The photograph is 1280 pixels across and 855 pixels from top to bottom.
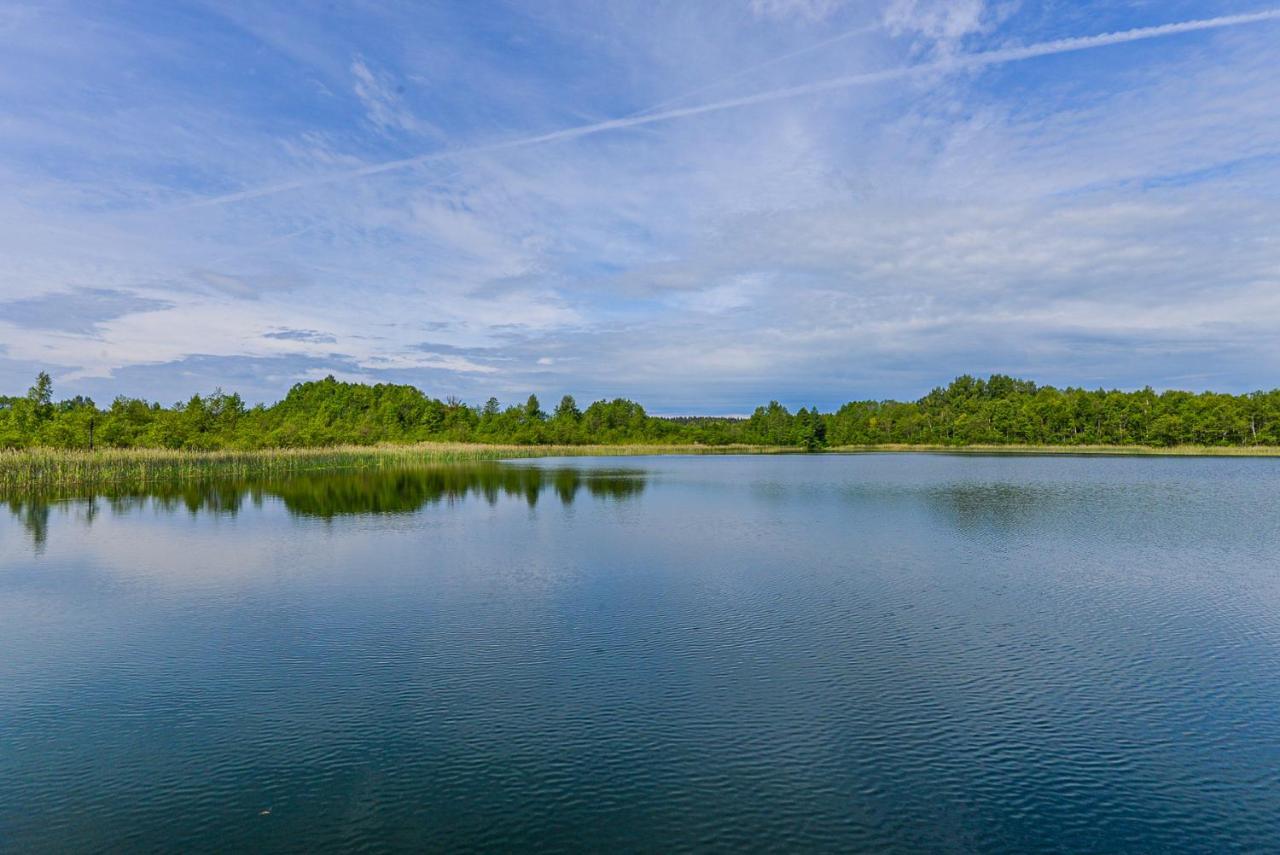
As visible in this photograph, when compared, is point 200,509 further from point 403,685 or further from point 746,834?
point 746,834

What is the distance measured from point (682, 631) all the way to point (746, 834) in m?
5.70

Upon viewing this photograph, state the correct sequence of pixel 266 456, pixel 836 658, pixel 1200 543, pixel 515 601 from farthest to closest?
pixel 266 456
pixel 1200 543
pixel 515 601
pixel 836 658

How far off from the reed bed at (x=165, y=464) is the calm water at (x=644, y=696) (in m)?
23.5

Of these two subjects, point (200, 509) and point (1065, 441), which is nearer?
point (200, 509)

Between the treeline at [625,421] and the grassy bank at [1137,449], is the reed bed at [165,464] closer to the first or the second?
the treeline at [625,421]

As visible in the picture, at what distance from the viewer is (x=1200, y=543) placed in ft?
64.5

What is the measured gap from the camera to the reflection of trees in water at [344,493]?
28734 mm

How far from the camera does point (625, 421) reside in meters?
132

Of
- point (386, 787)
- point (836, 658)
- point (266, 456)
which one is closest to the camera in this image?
point (386, 787)

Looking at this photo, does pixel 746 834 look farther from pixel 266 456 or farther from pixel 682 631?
pixel 266 456

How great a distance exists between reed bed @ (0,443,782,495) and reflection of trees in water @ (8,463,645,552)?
13.4 ft

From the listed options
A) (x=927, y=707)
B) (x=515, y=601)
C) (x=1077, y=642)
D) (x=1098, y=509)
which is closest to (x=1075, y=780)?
(x=927, y=707)

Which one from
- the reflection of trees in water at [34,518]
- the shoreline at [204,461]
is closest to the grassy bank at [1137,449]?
the shoreline at [204,461]

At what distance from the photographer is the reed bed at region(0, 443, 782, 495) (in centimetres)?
3872
